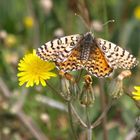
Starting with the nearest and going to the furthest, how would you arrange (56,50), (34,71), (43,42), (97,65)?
(97,65) < (56,50) < (34,71) < (43,42)

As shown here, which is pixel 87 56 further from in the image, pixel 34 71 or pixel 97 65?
pixel 34 71

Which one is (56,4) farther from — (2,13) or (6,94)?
(6,94)

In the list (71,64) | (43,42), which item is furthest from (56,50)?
(43,42)

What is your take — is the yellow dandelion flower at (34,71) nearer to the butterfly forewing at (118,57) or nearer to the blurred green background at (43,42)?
the butterfly forewing at (118,57)

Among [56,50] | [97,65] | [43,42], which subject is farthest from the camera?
[43,42]

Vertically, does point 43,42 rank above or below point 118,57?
above

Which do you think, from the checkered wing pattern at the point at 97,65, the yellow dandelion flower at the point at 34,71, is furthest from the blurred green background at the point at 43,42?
the checkered wing pattern at the point at 97,65

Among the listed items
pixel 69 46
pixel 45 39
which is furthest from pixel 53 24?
pixel 69 46
